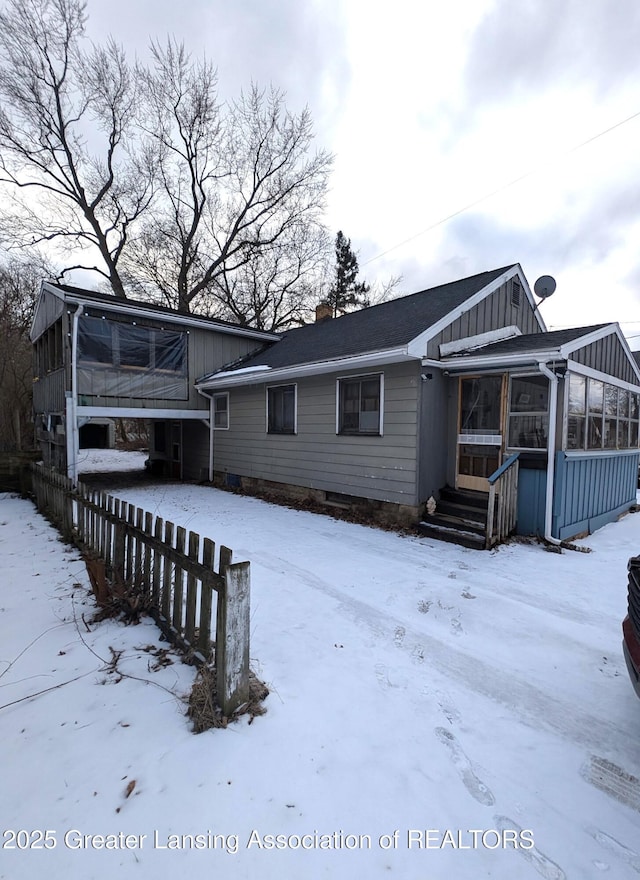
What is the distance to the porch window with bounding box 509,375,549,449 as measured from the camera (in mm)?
6301

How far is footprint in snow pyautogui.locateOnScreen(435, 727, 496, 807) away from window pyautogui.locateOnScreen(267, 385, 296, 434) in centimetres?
723

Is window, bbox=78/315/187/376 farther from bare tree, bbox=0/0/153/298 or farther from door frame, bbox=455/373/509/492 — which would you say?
bare tree, bbox=0/0/153/298

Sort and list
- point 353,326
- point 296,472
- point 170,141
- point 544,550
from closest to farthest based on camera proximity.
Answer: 1. point 544,550
2. point 296,472
3. point 353,326
4. point 170,141

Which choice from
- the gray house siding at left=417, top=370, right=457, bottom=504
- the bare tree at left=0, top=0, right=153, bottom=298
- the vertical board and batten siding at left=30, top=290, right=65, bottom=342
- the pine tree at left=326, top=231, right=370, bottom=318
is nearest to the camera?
the gray house siding at left=417, top=370, right=457, bottom=504

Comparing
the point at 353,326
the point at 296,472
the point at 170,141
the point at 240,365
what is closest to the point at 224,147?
the point at 170,141

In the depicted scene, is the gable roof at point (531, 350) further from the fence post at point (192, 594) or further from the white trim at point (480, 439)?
the fence post at point (192, 594)

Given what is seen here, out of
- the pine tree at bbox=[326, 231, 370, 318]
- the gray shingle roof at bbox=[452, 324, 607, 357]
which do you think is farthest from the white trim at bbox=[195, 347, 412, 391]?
the pine tree at bbox=[326, 231, 370, 318]

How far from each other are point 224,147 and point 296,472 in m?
20.3

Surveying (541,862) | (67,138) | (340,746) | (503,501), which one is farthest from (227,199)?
(541,862)

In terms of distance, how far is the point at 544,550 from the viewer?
580 cm

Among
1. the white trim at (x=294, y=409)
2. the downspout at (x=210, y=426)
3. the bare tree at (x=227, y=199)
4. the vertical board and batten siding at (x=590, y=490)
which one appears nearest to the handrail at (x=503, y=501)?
the vertical board and batten siding at (x=590, y=490)

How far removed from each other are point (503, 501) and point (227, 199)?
22637mm

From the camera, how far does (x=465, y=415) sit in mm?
7250

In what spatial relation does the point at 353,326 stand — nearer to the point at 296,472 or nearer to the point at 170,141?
the point at 296,472
